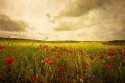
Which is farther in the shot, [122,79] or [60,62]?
[60,62]

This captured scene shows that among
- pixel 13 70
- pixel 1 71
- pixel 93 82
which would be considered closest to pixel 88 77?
pixel 93 82

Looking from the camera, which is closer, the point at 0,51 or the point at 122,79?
the point at 122,79

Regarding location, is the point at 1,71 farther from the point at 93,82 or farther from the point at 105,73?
the point at 105,73

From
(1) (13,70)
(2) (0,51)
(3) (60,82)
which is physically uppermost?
→ (2) (0,51)

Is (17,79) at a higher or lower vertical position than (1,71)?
lower

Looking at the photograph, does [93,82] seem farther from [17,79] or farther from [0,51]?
[0,51]

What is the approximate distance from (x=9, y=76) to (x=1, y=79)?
0.48 ft

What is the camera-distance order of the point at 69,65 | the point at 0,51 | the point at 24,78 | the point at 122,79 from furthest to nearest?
the point at 0,51
the point at 69,65
the point at 24,78
the point at 122,79

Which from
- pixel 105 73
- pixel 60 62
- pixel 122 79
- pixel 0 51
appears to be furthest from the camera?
pixel 0 51

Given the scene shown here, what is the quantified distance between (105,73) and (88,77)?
0.47 metres

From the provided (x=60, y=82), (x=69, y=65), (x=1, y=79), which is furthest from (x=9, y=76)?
(x=69, y=65)

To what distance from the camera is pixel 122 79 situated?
7.87 feet

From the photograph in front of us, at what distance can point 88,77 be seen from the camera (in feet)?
8.50

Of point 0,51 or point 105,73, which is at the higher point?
point 0,51
